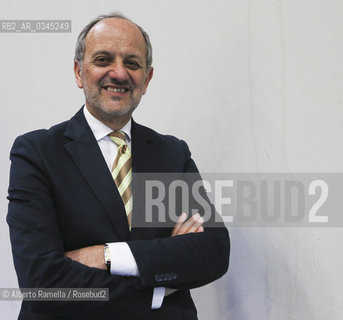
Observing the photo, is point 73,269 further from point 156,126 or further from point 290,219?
point 156,126

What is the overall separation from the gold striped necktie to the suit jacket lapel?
0.16 feet

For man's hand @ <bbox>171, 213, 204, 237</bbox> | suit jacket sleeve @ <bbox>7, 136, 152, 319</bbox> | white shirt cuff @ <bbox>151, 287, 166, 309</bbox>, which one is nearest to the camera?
suit jacket sleeve @ <bbox>7, 136, 152, 319</bbox>

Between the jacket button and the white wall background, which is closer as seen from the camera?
the jacket button

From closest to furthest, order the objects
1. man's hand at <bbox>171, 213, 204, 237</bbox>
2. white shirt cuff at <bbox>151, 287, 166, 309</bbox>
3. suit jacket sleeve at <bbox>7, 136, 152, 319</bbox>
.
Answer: suit jacket sleeve at <bbox>7, 136, 152, 319</bbox>, white shirt cuff at <bbox>151, 287, 166, 309</bbox>, man's hand at <bbox>171, 213, 204, 237</bbox>

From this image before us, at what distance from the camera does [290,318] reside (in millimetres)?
1736

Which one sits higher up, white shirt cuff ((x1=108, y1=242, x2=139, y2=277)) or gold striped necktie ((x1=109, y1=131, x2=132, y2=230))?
gold striped necktie ((x1=109, y1=131, x2=132, y2=230))

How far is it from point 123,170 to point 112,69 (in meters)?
0.29

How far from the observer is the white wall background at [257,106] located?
5.25 ft

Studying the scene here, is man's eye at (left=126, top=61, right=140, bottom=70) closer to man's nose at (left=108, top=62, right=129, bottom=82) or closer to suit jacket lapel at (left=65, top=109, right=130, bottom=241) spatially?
man's nose at (left=108, top=62, right=129, bottom=82)

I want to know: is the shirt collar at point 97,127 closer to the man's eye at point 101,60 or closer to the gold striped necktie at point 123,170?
the gold striped necktie at point 123,170

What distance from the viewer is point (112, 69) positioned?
166 cm

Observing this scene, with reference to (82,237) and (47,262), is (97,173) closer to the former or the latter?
(82,237)

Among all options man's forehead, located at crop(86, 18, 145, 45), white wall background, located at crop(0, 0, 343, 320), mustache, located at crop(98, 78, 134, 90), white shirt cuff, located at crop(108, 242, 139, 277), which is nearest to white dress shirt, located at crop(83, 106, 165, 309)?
white shirt cuff, located at crop(108, 242, 139, 277)

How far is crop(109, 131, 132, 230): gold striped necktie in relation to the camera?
1635mm
